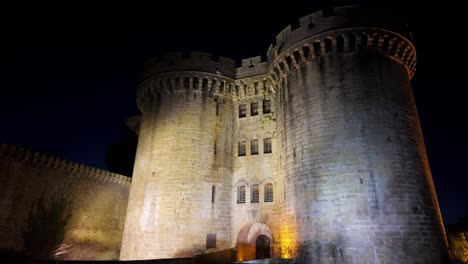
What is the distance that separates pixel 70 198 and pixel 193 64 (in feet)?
35.2

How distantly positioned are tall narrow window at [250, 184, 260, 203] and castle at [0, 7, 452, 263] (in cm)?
6

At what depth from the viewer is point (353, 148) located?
1288 cm

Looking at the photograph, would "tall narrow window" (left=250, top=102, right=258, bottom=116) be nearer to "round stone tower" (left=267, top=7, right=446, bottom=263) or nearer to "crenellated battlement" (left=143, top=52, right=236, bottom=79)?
"crenellated battlement" (left=143, top=52, right=236, bottom=79)

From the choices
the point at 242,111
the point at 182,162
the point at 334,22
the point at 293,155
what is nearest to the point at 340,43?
the point at 334,22

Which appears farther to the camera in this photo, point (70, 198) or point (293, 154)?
point (70, 198)

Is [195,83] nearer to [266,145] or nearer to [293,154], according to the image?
[266,145]

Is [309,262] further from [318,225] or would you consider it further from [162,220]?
[162,220]

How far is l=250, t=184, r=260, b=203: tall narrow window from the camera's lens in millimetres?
16891

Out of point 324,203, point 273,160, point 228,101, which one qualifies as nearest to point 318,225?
point 324,203

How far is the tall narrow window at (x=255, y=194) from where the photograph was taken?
665 inches

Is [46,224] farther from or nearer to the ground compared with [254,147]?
nearer to the ground

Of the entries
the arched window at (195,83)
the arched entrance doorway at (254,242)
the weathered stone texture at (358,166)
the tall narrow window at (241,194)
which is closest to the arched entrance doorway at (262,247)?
the arched entrance doorway at (254,242)

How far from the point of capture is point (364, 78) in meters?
14.0

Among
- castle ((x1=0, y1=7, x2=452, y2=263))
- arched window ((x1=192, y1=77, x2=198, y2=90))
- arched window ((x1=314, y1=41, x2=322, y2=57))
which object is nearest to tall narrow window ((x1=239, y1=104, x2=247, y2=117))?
castle ((x1=0, y1=7, x2=452, y2=263))
